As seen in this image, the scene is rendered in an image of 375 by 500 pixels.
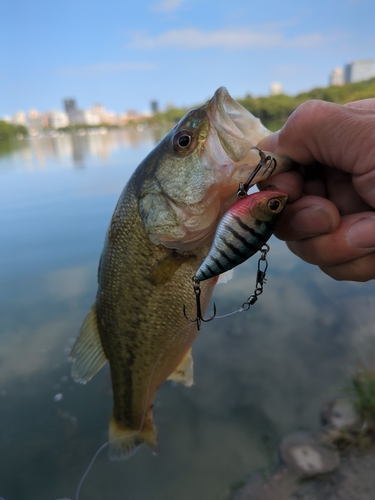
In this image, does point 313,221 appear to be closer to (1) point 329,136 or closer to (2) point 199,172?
(1) point 329,136

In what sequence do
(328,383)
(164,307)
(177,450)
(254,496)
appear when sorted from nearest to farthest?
1. (164,307)
2. (254,496)
3. (177,450)
4. (328,383)

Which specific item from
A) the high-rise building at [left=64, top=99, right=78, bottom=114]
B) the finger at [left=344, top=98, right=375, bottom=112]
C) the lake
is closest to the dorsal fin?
the finger at [left=344, top=98, right=375, bottom=112]

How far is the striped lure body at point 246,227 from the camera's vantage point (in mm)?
1095

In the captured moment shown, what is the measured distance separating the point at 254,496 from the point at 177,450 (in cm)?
101

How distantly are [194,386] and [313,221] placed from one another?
12.5ft

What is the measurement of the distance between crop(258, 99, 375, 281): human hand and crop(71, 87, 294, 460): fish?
0.11 meters

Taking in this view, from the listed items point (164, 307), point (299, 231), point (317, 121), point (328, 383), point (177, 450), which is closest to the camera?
point (317, 121)

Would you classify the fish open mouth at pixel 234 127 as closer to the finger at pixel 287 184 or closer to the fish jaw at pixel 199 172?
the fish jaw at pixel 199 172

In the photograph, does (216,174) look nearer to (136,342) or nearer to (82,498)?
(136,342)

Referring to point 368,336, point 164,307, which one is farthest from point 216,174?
point 368,336

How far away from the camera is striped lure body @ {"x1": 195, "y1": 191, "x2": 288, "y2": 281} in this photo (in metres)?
1.09

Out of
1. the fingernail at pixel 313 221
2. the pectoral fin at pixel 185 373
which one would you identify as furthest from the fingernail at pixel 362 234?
the pectoral fin at pixel 185 373

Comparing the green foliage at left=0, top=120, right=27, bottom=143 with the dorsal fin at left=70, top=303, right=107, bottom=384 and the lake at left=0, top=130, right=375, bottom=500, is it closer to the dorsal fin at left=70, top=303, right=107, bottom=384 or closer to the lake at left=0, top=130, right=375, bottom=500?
the lake at left=0, top=130, right=375, bottom=500

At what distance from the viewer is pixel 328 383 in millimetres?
4609
